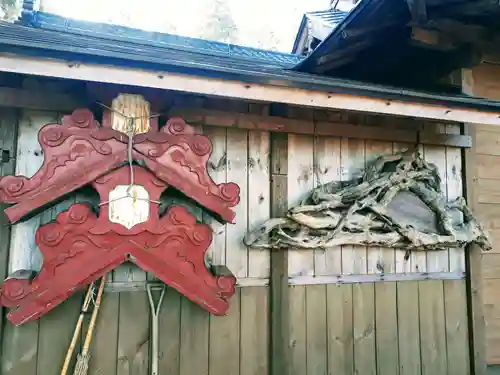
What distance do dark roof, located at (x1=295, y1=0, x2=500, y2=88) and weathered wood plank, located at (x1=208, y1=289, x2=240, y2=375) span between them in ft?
5.56

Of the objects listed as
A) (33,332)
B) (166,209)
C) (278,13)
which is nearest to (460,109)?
(166,209)

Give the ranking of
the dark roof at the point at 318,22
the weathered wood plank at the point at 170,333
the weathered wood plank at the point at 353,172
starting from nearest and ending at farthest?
the weathered wood plank at the point at 170,333 → the weathered wood plank at the point at 353,172 → the dark roof at the point at 318,22

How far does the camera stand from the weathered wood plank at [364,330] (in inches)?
94.5

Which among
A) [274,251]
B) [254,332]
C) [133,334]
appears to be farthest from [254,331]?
[133,334]

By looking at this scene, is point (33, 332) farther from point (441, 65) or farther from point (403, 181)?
→ point (441, 65)

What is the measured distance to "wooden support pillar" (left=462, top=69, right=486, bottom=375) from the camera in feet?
8.51

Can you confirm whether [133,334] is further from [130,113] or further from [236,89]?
[236,89]

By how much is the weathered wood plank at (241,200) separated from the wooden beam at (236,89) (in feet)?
1.68

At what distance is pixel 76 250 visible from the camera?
175 centimetres

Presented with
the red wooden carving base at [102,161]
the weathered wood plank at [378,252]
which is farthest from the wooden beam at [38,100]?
the weathered wood plank at [378,252]

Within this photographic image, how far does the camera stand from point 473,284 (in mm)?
2637

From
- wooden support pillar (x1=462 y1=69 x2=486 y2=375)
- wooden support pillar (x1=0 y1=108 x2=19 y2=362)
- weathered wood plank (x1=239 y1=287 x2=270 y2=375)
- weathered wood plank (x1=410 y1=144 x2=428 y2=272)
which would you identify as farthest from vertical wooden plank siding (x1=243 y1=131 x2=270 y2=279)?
wooden support pillar (x1=462 y1=69 x2=486 y2=375)

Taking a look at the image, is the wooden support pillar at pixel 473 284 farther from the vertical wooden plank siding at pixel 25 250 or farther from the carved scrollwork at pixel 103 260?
the vertical wooden plank siding at pixel 25 250

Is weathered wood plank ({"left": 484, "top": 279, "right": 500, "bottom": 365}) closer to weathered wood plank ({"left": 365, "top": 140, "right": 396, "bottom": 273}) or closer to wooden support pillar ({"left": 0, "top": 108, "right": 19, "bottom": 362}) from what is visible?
weathered wood plank ({"left": 365, "top": 140, "right": 396, "bottom": 273})
